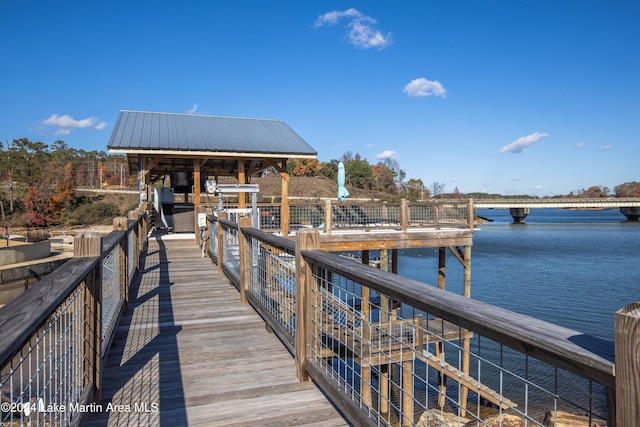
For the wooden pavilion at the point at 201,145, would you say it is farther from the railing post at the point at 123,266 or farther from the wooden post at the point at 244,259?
the wooden post at the point at 244,259

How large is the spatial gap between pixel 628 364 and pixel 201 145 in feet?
46.2

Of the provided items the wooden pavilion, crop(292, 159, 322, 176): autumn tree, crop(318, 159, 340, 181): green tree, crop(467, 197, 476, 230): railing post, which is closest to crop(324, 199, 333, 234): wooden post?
the wooden pavilion

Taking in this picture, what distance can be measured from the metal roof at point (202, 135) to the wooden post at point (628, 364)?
1369 cm

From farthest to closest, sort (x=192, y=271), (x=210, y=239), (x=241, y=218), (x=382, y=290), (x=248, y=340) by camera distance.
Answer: (x=210, y=239)
(x=192, y=271)
(x=241, y=218)
(x=248, y=340)
(x=382, y=290)

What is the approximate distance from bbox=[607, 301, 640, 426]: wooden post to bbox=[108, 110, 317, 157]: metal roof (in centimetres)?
1369

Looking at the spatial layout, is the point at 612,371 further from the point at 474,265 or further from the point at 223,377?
the point at 474,265

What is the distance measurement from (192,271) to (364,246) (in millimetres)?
4514

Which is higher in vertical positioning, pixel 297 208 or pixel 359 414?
pixel 297 208

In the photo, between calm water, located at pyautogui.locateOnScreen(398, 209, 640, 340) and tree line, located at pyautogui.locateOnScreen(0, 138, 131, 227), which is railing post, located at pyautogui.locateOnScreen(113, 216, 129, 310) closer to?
calm water, located at pyautogui.locateOnScreen(398, 209, 640, 340)

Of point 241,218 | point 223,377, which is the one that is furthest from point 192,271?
point 223,377

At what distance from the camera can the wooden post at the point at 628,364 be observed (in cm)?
96

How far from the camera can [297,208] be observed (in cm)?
1532

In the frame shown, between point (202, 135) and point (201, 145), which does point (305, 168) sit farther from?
point (201, 145)

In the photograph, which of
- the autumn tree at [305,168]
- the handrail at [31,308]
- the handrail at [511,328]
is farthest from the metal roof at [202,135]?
the autumn tree at [305,168]
